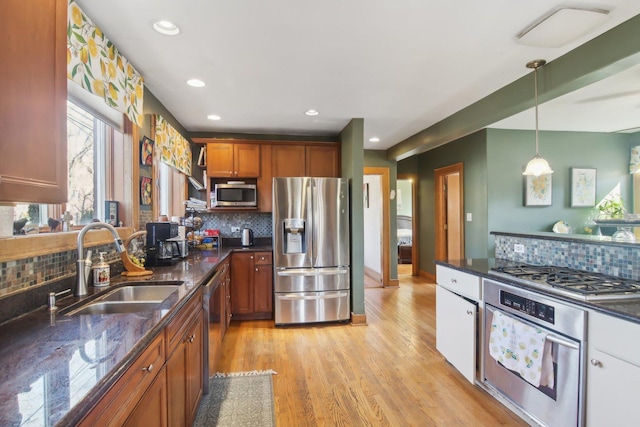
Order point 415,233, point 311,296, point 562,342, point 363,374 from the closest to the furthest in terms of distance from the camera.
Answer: point 562,342, point 363,374, point 311,296, point 415,233

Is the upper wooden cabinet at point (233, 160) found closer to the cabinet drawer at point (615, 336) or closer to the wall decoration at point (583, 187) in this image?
the cabinet drawer at point (615, 336)

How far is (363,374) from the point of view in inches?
98.2

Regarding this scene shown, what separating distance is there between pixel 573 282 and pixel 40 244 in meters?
2.75

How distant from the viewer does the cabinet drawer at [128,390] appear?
0.79 meters

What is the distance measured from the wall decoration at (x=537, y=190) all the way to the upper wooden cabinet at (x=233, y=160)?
144 inches

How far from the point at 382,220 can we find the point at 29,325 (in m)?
4.85

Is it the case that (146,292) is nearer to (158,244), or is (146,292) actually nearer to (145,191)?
(158,244)

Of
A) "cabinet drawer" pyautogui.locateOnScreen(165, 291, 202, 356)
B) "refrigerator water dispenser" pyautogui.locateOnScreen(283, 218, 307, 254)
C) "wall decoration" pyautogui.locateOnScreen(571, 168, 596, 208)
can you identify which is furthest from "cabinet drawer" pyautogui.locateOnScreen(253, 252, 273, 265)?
"wall decoration" pyautogui.locateOnScreen(571, 168, 596, 208)

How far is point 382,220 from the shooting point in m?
5.47

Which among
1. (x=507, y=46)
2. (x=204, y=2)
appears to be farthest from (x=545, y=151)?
(x=204, y=2)

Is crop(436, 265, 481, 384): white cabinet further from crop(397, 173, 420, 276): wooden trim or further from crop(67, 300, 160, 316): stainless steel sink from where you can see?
crop(397, 173, 420, 276): wooden trim

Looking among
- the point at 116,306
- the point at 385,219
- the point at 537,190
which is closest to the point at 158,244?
the point at 116,306

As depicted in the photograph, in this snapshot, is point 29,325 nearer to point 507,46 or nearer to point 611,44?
point 507,46

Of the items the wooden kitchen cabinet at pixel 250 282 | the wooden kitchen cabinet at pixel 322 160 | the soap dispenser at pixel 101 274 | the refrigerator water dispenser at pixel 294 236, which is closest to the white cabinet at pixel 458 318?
the refrigerator water dispenser at pixel 294 236
